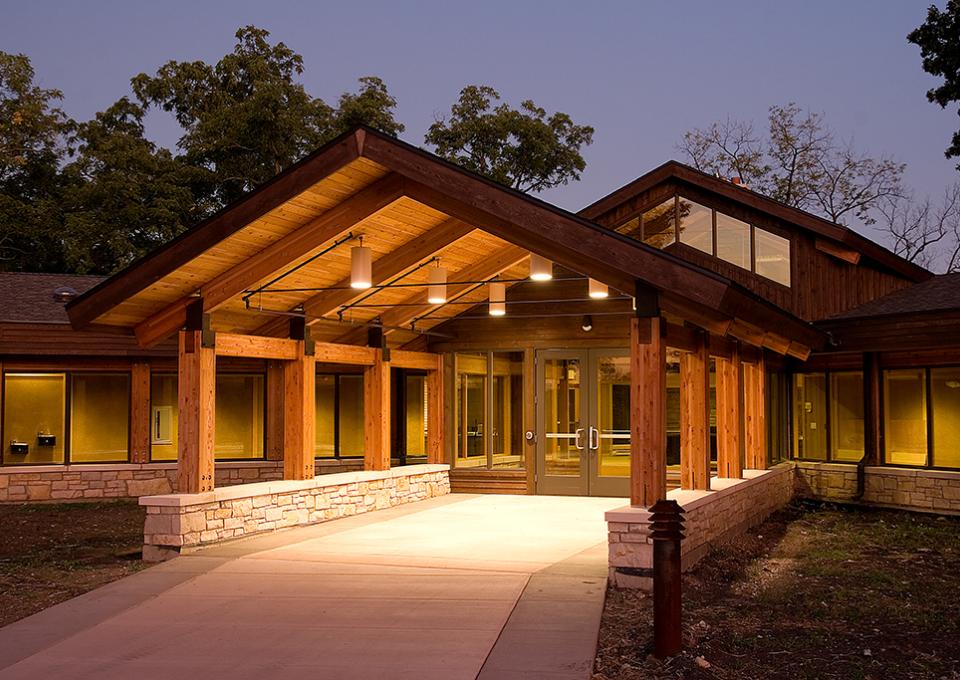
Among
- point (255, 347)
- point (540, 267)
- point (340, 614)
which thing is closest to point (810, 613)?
point (340, 614)

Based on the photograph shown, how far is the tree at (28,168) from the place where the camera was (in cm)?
2950

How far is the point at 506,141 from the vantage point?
3416 cm

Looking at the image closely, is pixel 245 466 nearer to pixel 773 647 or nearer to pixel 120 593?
pixel 120 593

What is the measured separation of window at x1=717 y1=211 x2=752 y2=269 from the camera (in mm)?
18266

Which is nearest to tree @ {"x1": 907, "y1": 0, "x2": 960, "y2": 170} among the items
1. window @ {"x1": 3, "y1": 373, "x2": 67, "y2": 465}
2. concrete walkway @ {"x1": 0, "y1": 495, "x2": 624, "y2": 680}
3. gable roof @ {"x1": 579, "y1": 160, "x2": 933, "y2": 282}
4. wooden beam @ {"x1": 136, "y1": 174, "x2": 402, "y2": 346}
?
gable roof @ {"x1": 579, "y1": 160, "x2": 933, "y2": 282}

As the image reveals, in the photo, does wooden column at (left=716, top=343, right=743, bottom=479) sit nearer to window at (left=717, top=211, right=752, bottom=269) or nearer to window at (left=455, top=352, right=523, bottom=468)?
window at (left=455, top=352, right=523, bottom=468)

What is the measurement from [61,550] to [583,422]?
26.2 ft

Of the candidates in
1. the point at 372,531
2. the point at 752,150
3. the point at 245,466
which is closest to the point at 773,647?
the point at 372,531

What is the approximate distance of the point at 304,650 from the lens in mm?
7340

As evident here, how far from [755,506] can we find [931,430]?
137 inches

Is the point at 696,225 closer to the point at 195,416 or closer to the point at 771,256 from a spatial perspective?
the point at 771,256

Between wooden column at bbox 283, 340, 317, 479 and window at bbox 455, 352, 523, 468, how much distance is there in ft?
15.8

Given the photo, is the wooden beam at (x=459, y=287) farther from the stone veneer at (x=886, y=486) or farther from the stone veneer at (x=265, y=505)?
the stone veneer at (x=886, y=486)

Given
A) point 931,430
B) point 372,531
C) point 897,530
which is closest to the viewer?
point 372,531
